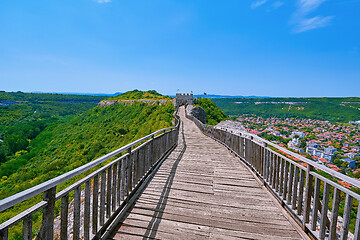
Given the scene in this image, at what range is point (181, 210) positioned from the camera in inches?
141

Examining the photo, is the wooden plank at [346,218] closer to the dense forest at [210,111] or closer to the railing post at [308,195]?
the railing post at [308,195]

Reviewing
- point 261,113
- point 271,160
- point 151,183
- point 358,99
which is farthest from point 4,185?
point 358,99

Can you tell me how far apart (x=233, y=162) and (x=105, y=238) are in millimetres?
5474

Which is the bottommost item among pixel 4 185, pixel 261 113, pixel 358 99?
pixel 4 185

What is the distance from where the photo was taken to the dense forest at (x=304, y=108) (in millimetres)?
103625

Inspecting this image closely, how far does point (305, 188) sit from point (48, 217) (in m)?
3.50

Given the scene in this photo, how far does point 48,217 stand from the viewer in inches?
69.7

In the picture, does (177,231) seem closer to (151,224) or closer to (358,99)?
(151,224)

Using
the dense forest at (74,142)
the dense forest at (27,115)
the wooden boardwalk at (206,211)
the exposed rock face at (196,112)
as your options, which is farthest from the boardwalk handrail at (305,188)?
the dense forest at (27,115)

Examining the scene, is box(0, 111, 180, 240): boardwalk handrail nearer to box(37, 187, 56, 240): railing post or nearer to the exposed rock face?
box(37, 187, 56, 240): railing post


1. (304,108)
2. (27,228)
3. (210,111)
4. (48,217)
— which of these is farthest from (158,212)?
(304,108)

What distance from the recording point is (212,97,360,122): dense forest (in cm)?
10362

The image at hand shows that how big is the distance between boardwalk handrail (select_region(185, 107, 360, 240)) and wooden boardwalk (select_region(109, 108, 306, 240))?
0.24 metres

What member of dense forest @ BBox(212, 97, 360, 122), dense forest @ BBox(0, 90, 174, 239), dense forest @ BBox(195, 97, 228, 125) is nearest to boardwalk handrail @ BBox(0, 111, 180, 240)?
dense forest @ BBox(0, 90, 174, 239)
